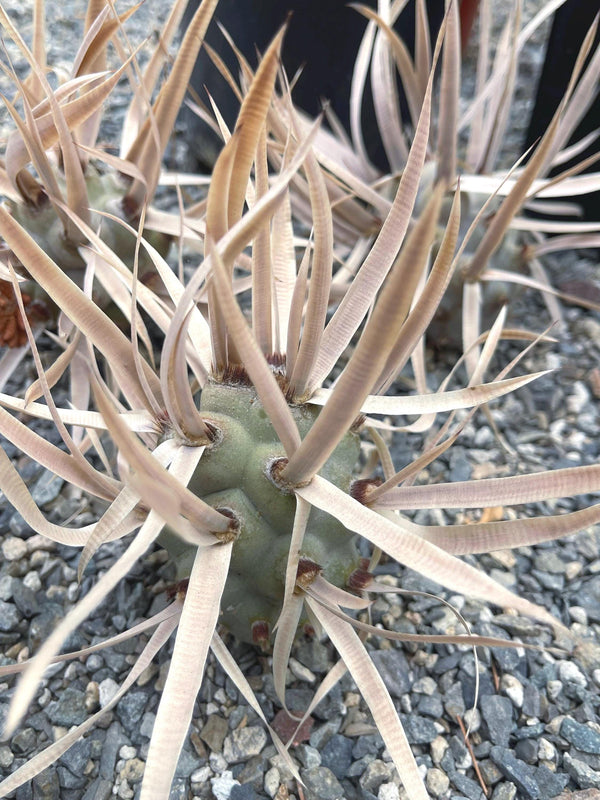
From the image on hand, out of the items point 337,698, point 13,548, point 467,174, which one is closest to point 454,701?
point 337,698

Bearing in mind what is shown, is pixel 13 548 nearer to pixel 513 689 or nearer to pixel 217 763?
pixel 217 763

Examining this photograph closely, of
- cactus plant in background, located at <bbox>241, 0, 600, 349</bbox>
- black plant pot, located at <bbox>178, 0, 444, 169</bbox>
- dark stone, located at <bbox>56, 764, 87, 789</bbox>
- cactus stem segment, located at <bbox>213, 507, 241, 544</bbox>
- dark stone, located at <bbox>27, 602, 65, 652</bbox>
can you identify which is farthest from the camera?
black plant pot, located at <bbox>178, 0, 444, 169</bbox>

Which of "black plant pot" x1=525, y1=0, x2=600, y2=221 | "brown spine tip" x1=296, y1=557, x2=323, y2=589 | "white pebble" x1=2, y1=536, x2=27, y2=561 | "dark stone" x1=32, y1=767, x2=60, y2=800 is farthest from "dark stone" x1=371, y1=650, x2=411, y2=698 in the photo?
"black plant pot" x1=525, y1=0, x2=600, y2=221

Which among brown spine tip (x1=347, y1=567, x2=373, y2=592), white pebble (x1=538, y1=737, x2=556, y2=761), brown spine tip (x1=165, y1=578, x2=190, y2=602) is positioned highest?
brown spine tip (x1=165, y1=578, x2=190, y2=602)

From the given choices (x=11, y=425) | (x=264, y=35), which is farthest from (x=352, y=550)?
(x=264, y=35)

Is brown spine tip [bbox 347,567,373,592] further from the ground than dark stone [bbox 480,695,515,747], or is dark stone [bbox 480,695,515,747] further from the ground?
brown spine tip [bbox 347,567,373,592]

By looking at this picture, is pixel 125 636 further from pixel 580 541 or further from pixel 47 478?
pixel 580 541

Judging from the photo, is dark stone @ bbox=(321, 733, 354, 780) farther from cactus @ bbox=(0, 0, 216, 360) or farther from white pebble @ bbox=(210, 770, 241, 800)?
cactus @ bbox=(0, 0, 216, 360)
